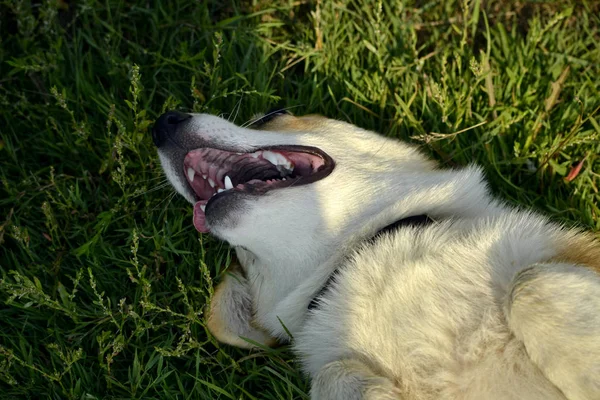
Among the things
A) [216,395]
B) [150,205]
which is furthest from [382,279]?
[150,205]

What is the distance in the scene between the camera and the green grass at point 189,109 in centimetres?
327

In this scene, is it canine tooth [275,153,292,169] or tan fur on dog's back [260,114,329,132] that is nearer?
canine tooth [275,153,292,169]

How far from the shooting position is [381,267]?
258 cm

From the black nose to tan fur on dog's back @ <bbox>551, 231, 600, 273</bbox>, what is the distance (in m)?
1.70

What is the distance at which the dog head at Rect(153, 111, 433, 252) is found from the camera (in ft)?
9.21

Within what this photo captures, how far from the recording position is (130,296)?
139 inches

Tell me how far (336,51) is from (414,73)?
1.68 feet

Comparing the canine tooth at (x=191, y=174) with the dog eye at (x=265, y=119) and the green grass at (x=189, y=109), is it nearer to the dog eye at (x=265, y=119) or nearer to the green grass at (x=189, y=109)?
the green grass at (x=189, y=109)

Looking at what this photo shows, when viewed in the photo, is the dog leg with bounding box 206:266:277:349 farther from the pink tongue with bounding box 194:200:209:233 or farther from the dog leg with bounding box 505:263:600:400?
the dog leg with bounding box 505:263:600:400

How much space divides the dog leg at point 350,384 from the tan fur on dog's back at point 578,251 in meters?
0.80

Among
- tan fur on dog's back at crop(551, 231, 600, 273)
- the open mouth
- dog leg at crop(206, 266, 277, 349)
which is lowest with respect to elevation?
dog leg at crop(206, 266, 277, 349)

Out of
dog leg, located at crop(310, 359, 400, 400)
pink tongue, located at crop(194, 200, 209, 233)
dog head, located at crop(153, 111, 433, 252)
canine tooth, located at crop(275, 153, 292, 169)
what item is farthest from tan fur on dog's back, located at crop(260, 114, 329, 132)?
dog leg, located at crop(310, 359, 400, 400)

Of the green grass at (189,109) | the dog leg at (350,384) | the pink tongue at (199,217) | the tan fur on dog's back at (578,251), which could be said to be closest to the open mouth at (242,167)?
the pink tongue at (199,217)

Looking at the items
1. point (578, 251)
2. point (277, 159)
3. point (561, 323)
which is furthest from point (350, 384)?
point (277, 159)
